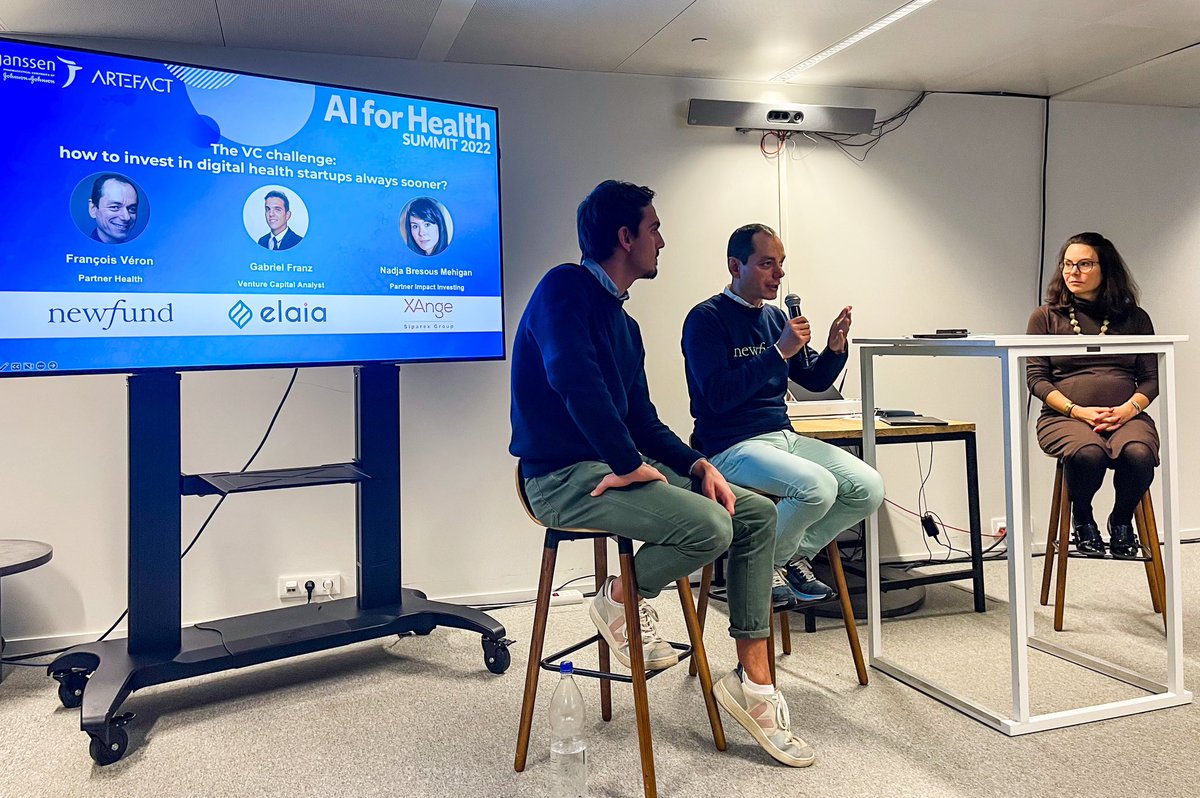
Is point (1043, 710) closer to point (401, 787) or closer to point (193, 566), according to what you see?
point (401, 787)

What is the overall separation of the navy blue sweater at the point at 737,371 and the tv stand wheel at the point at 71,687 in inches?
72.4

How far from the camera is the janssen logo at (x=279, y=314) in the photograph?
8.28ft

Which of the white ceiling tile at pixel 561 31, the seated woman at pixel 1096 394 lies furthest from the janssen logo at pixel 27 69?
the seated woman at pixel 1096 394

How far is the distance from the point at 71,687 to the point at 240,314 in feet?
3.69

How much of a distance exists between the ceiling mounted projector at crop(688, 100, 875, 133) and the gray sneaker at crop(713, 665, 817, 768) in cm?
235

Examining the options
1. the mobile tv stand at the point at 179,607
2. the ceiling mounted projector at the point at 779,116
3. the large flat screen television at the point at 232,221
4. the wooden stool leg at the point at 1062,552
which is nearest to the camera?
the large flat screen television at the point at 232,221

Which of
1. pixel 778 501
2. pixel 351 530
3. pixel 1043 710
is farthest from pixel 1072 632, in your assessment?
pixel 351 530

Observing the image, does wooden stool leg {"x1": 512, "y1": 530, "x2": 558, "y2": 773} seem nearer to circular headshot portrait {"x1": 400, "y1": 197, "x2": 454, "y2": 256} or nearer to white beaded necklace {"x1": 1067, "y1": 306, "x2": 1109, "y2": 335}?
circular headshot portrait {"x1": 400, "y1": 197, "x2": 454, "y2": 256}

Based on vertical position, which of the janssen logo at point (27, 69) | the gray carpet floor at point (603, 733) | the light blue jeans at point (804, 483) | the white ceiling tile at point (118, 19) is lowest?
the gray carpet floor at point (603, 733)

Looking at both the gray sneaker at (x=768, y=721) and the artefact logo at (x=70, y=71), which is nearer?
the gray sneaker at (x=768, y=721)

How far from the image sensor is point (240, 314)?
8.29 feet

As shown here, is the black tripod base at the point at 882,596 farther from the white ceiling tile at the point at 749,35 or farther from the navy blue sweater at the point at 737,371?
the white ceiling tile at the point at 749,35

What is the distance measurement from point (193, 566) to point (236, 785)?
4.49 feet

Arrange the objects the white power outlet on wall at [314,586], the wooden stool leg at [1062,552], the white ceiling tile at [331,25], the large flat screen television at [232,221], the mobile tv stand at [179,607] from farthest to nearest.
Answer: the white power outlet on wall at [314,586]
the wooden stool leg at [1062,552]
the white ceiling tile at [331,25]
the mobile tv stand at [179,607]
the large flat screen television at [232,221]
